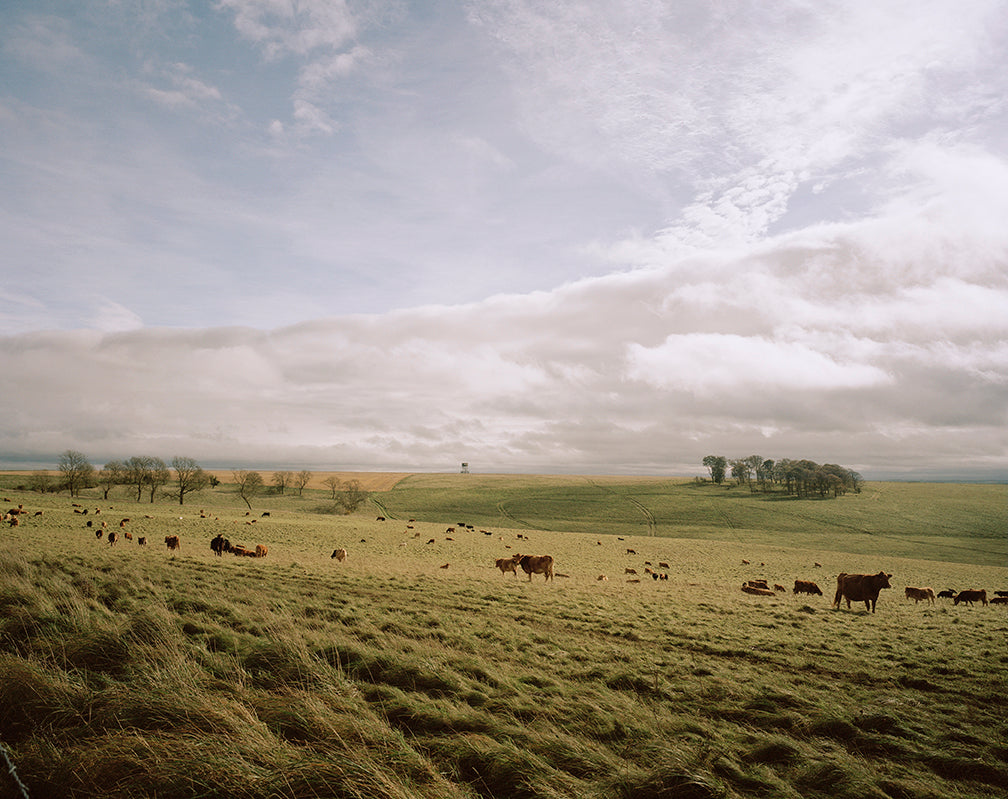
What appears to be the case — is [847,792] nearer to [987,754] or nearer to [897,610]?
[987,754]

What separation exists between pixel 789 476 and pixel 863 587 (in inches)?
4270

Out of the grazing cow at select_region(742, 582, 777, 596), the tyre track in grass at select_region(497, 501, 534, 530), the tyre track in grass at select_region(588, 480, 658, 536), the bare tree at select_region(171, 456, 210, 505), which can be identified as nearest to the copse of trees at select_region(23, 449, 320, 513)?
the bare tree at select_region(171, 456, 210, 505)

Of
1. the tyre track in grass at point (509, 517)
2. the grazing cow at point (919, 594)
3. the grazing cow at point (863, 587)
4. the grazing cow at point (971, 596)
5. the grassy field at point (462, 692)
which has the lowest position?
the tyre track in grass at point (509, 517)

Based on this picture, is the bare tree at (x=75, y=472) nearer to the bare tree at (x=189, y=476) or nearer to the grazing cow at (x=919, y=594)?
the bare tree at (x=189, y=476)

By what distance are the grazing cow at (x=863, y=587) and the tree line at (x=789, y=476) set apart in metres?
98.7

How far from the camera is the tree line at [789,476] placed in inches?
4363

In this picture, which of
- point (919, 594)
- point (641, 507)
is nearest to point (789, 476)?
point (641, 507)

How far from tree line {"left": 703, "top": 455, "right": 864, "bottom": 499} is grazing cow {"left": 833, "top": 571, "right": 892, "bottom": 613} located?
98.7 m

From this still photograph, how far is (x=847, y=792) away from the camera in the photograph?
5.18m

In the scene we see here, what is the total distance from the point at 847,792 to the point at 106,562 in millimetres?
20282

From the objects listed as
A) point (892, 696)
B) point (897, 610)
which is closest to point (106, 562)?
point (892, 696)

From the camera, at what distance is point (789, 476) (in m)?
116

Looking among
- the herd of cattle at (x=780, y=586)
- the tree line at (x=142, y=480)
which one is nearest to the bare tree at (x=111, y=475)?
the tree line at (x=142, y=480)

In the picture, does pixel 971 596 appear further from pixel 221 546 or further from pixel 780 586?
pixel 221 546
